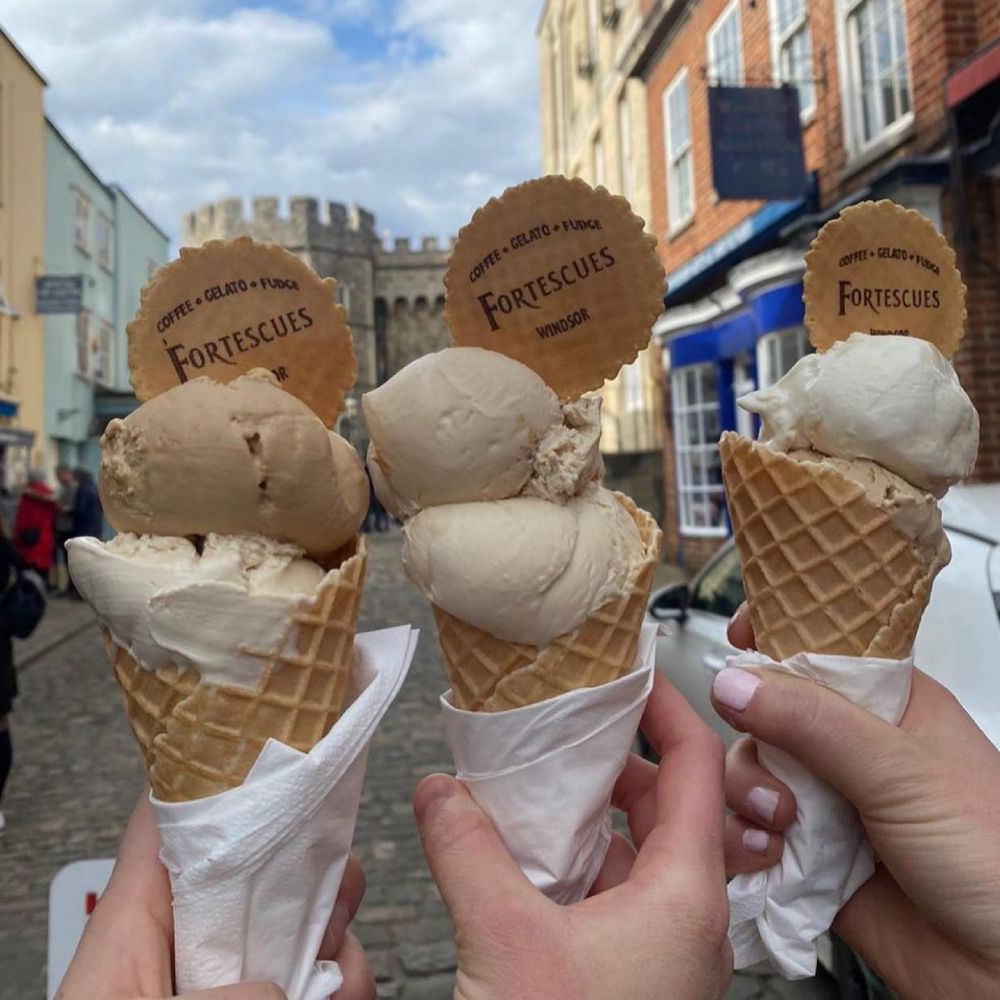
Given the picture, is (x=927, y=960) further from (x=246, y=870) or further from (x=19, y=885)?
(x=19, y=885)

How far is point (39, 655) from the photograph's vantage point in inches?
382

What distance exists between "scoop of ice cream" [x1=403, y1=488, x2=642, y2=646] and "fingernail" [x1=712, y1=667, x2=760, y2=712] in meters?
0.31

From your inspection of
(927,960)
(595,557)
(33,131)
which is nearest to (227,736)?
(595,557)

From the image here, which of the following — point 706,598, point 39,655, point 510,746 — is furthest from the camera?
point 39,655

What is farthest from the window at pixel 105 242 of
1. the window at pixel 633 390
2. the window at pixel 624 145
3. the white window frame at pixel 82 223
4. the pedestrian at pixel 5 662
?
the pedestrian at pixel 5 662

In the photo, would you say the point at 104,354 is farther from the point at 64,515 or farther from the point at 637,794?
the point at 637,794

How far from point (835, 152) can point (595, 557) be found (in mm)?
9031

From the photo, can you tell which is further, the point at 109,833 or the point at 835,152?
the point at 835,152

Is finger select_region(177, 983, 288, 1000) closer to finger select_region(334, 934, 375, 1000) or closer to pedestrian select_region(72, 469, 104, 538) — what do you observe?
finger select_region(334, 934, 375, 1000)

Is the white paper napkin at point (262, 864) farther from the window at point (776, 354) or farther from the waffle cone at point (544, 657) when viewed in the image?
the window at point (776, 354)

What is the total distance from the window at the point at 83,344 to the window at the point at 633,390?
13.7 m

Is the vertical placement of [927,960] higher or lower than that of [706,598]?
lower

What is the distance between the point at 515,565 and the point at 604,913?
0.56m

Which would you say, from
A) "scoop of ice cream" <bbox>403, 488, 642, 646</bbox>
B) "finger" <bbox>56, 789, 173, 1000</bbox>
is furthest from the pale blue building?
"scoop of ice cream" <bbox>403, 488, 642, 646</bbox>
